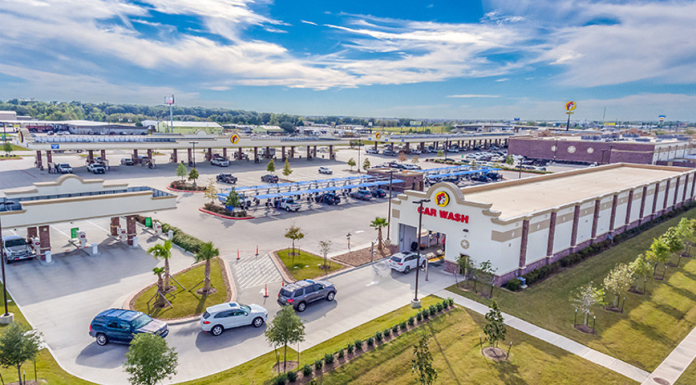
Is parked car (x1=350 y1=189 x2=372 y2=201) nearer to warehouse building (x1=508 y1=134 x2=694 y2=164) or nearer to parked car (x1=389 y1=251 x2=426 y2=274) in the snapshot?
parked car (x1=389 y1=251 x2=426 y2=274)

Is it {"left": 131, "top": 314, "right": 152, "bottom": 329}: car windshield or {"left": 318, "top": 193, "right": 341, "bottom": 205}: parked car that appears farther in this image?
{"left": 318, "top": 193, "right": 341, "bottom": 205}: parked car

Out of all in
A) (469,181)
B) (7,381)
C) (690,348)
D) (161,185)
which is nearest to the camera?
(7,381)

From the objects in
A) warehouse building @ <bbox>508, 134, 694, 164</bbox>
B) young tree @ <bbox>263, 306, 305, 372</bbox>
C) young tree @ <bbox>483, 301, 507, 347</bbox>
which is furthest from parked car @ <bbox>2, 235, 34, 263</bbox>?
warehouse building @ <bbox>508, 134, 694, 164</bbox>

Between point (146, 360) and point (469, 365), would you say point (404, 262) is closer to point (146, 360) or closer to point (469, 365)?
point (469, 365)

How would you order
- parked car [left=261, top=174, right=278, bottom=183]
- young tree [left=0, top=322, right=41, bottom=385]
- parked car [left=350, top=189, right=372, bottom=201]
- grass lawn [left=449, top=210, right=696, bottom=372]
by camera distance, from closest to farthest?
young tree [left=0, top=322, right=41, bottom=385]
grass lawn [left=449, top=210, right=696, bottom=372]
parked car [left=350, top=189, right=372, bottom=201]
parked car [left=261, top=174, right=278, bottom=183]

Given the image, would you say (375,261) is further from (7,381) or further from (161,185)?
(161,185)

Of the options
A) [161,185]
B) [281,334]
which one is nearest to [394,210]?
[281,334]

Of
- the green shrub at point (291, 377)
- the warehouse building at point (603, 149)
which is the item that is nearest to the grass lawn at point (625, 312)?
the green shrub at point (291, 377)
